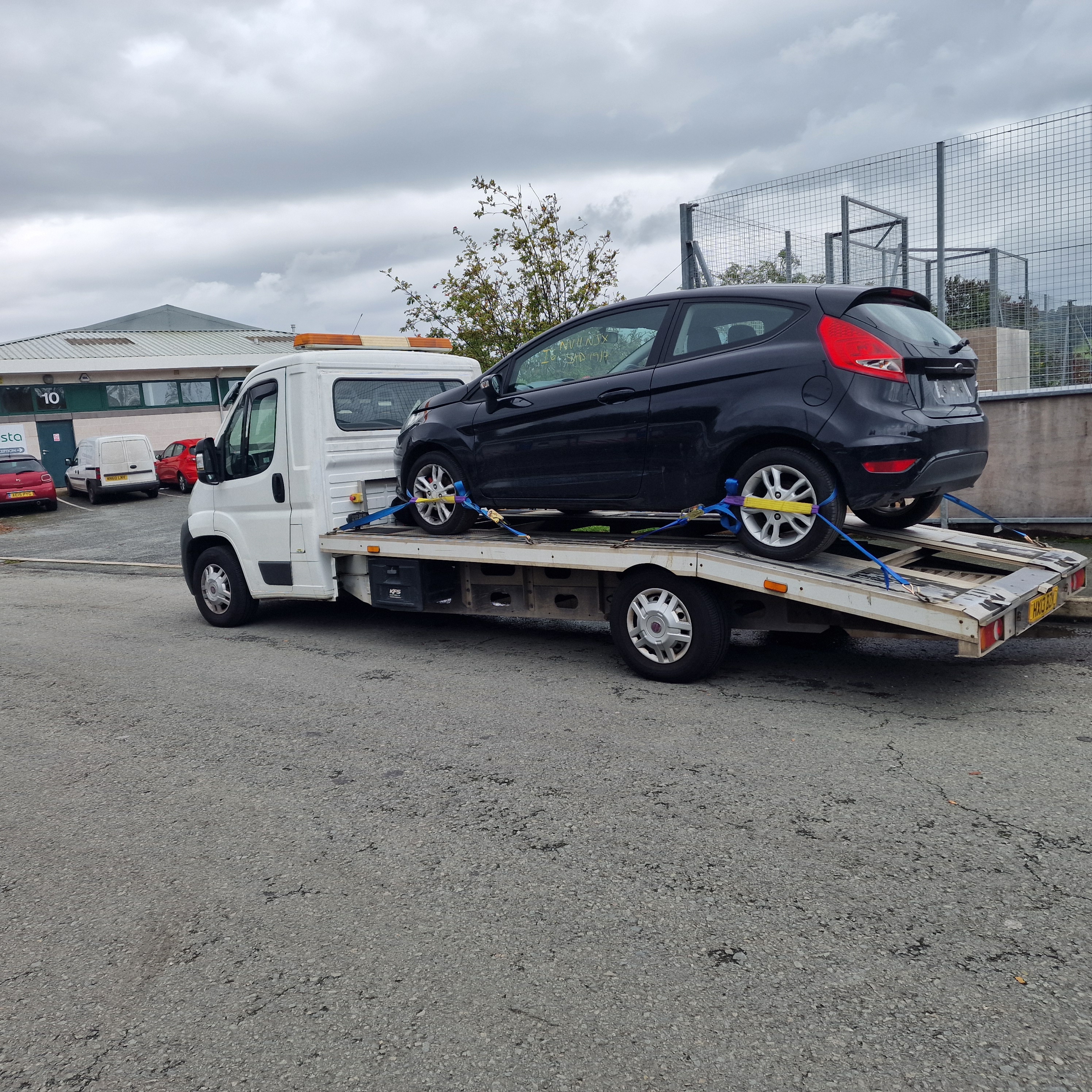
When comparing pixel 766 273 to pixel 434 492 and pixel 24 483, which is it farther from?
pixel 24 483

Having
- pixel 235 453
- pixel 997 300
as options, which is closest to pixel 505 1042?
pixel 235 453

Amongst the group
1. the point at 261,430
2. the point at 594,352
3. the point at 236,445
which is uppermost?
the point at 594,352

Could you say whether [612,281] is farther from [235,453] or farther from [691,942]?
[691,942]

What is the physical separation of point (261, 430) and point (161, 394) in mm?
30342

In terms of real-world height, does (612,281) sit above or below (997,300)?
above

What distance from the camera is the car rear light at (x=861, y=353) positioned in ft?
17.4

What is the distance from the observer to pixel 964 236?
9414 millimetres

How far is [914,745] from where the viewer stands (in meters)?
4.82

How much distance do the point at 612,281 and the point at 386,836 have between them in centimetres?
1104

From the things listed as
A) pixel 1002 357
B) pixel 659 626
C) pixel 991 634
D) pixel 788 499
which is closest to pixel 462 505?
pixel 659 626

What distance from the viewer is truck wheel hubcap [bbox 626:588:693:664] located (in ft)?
19.7

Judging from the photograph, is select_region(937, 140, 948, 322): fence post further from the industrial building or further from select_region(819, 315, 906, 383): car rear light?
the industrial building

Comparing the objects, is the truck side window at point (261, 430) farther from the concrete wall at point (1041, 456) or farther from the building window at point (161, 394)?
the building window at point (161, 394)

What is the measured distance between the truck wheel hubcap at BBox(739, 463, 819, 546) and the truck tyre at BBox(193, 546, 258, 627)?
4812mm
